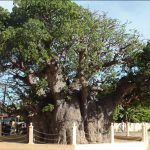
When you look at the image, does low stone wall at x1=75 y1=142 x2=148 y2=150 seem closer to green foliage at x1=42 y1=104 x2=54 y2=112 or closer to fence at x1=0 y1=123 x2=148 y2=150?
fence at x1=0 y1=123 x2=148 y2=150

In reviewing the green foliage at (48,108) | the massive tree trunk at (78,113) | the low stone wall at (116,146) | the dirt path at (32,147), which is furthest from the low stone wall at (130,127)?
the dirt path at (32,147)

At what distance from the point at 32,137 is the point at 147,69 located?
25.1 ft

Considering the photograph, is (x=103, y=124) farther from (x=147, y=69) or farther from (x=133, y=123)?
(x=133, y=123)

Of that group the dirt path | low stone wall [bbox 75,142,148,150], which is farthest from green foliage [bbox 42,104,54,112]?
low stone wall [bbox 75,142,148,150]

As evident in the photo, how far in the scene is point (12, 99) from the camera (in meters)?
25.7

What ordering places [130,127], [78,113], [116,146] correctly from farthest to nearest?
[130,127], [78,113], [116,146]

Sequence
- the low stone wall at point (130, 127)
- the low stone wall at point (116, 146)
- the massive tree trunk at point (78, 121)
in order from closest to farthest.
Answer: the low stone wall at point (116, 146), the massive tree trunk at point (78, 121), the low stone wall at point (130, 127)

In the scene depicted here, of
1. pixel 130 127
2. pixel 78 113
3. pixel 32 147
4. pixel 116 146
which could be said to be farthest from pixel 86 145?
pixel 130 127

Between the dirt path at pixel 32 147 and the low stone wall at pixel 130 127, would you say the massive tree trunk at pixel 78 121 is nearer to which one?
the dirt path at pixel 32 147

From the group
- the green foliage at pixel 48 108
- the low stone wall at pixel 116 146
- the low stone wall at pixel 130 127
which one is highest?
the green foliage at pixel 48 108

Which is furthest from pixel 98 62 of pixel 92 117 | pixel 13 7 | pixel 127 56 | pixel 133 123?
pixel 133 123

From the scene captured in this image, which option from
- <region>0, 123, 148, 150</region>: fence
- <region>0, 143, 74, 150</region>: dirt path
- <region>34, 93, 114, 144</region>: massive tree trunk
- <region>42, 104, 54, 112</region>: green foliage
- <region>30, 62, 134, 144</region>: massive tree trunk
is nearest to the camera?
<region>0, 143, 74, 150</region>: dirt path

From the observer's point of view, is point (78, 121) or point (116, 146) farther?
point (78, 121)

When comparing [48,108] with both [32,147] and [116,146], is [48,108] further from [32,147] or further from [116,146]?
[116,146]
